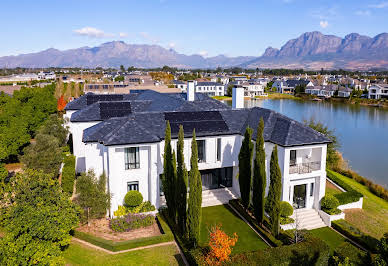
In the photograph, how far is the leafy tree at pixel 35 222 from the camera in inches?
470

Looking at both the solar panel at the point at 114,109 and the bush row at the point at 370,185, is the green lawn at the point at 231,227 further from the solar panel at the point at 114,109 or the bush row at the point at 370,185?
the bush row at the point at 370,185

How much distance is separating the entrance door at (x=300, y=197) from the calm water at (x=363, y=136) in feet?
51.5

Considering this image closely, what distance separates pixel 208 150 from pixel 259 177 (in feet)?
16.4

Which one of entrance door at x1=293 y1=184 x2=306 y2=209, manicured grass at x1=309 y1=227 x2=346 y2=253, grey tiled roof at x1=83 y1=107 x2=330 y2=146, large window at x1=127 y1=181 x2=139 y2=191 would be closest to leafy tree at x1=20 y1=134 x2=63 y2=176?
grey tiled roof at x1=83 y1=107 x2=330 y2=146

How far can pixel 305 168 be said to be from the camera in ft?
70.3

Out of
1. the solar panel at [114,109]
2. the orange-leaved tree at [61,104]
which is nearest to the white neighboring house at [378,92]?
the orange-leaved tree at [61,104]

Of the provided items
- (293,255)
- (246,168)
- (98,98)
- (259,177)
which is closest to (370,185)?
(246,168)

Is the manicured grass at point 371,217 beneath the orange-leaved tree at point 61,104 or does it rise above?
beneath

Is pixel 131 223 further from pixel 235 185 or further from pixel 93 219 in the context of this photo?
pixel 235 185

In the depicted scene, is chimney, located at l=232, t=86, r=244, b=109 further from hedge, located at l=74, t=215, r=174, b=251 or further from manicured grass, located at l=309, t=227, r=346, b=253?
hedge, located at l=74, t=215, r=174, b=251

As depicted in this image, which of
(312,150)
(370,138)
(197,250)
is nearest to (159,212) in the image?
(197,250)

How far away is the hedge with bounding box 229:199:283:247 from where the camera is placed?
17.1m

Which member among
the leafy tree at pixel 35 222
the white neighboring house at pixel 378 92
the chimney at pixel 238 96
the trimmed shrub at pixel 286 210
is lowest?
the trimmed shrub at pixel 286 210

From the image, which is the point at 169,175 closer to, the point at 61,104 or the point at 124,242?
the point at 124,242
